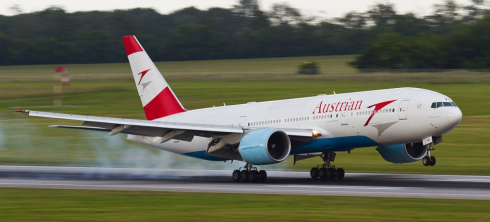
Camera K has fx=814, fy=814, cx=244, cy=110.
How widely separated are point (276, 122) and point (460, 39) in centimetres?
7570

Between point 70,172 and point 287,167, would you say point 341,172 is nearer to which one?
point 287,167

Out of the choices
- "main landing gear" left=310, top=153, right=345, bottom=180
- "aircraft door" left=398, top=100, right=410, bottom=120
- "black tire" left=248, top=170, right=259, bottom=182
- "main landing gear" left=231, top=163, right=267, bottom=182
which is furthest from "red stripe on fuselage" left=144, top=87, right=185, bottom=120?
"aircraft door" left=398, top=100, right=410, bottom=120

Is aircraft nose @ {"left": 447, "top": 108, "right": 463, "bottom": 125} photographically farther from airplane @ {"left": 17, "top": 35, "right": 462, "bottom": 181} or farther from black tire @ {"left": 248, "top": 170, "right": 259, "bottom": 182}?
black tire @ {"left": 248, "top": 170, "right": 259, "bottom": 182}

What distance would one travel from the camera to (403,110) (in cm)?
3119

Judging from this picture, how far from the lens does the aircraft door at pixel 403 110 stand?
31.1 meters

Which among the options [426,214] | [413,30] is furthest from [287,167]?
[413,30]

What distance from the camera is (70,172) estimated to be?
39344 mm

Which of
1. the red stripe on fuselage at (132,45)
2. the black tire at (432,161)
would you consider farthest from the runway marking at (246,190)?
the red stripe on fuselage at (132,45)

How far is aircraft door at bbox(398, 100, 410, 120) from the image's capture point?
1224 inches

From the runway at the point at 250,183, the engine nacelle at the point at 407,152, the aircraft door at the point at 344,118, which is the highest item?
the aircraft door at the point at 344,118

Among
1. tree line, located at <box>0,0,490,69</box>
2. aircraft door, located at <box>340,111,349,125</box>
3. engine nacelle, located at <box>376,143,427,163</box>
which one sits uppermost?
tree line, located at <box>0,0,490,69</box>

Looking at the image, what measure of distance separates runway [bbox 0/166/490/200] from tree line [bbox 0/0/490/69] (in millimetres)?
66432

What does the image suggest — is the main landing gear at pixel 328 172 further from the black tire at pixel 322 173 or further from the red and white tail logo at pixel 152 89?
the red and white tail logo at pixel 152 89

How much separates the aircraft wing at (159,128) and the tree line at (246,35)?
69844mm
